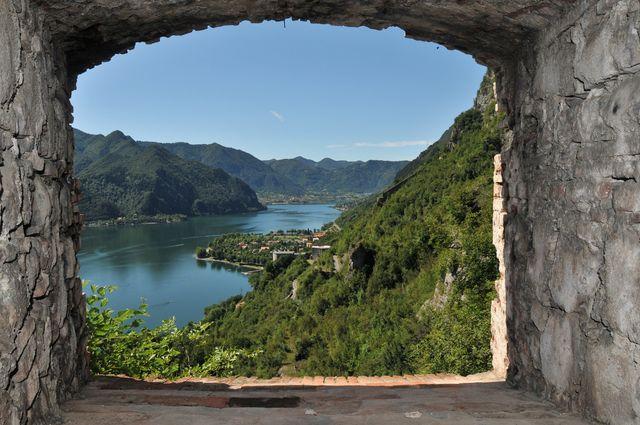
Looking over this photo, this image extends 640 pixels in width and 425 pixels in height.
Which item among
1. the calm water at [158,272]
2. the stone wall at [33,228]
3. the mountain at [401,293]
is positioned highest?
the stone wall at [33,228]

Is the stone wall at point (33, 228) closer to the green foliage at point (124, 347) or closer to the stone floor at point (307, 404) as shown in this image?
the stone floor at point (307, 404)

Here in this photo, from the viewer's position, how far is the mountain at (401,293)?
8.73m

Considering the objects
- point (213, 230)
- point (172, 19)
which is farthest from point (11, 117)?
point (213, 230)

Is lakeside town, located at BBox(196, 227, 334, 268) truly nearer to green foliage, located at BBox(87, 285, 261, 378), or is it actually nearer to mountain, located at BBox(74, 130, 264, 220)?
mountain, located at BBox(74, 130, 264, 220)

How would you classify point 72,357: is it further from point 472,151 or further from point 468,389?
point 472,151

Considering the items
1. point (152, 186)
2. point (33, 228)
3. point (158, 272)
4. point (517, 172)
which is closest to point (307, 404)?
point (33, 228)

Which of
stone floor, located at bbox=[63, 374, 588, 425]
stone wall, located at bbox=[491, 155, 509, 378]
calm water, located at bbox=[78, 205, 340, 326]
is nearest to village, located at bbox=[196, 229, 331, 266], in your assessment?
calm water, located at bbox=[78, 205, 340, 326]

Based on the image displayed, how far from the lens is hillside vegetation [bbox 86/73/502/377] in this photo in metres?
7.99

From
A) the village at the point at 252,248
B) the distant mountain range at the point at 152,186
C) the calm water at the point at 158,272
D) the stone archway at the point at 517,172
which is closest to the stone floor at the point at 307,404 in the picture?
the stone archway at the point at 517,172

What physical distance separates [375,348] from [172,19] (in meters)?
15.7

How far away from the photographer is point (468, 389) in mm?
2783

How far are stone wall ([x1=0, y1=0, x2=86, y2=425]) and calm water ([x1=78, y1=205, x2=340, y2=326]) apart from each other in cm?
3039

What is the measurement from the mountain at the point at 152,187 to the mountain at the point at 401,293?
74.3m

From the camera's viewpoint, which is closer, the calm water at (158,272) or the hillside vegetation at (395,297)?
the hillside vegetation at (395,297)
